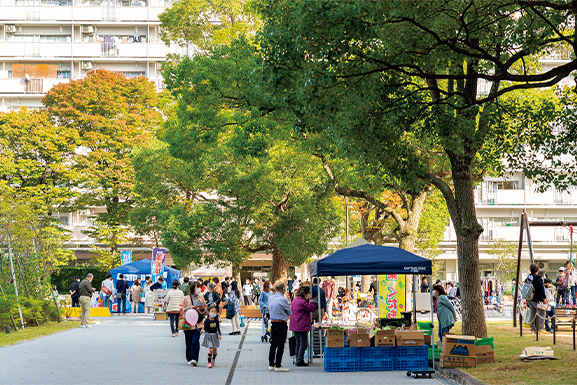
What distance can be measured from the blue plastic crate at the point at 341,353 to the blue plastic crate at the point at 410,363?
2.64 feet

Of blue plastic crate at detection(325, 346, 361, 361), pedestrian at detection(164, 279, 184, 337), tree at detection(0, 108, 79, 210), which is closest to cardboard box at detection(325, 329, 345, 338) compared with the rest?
blue plastic crate at detection(325, 346, 361, 361)

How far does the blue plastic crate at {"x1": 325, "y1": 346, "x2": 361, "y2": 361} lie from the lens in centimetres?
1300

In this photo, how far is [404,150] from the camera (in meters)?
14.6

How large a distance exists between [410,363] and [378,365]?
25.6 inches

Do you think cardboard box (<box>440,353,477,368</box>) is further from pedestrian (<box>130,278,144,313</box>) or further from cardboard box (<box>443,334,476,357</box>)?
pedestrian (<box>130,278,144,313</box>)

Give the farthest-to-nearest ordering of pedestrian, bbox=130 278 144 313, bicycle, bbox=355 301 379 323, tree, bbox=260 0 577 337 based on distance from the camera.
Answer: pedestrian, bbox=130 278 144 313 → bicycle, bbox=355 301 379 323 → tree, bbox=260 0 577 337

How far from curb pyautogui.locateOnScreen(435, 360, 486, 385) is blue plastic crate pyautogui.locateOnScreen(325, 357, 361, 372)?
1.65 m

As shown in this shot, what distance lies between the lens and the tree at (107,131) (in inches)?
1861

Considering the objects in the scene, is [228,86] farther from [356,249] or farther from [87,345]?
[87,345]

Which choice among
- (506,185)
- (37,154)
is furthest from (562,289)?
(37,154)

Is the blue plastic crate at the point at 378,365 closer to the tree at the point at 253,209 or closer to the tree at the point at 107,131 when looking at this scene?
the tree at the point at 253,209

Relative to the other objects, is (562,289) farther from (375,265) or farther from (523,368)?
(375,265)

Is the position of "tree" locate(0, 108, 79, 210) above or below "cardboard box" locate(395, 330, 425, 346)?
above

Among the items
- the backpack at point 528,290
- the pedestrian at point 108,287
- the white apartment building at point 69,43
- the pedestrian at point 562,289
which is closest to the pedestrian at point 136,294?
the pedestrian at point 108,287
